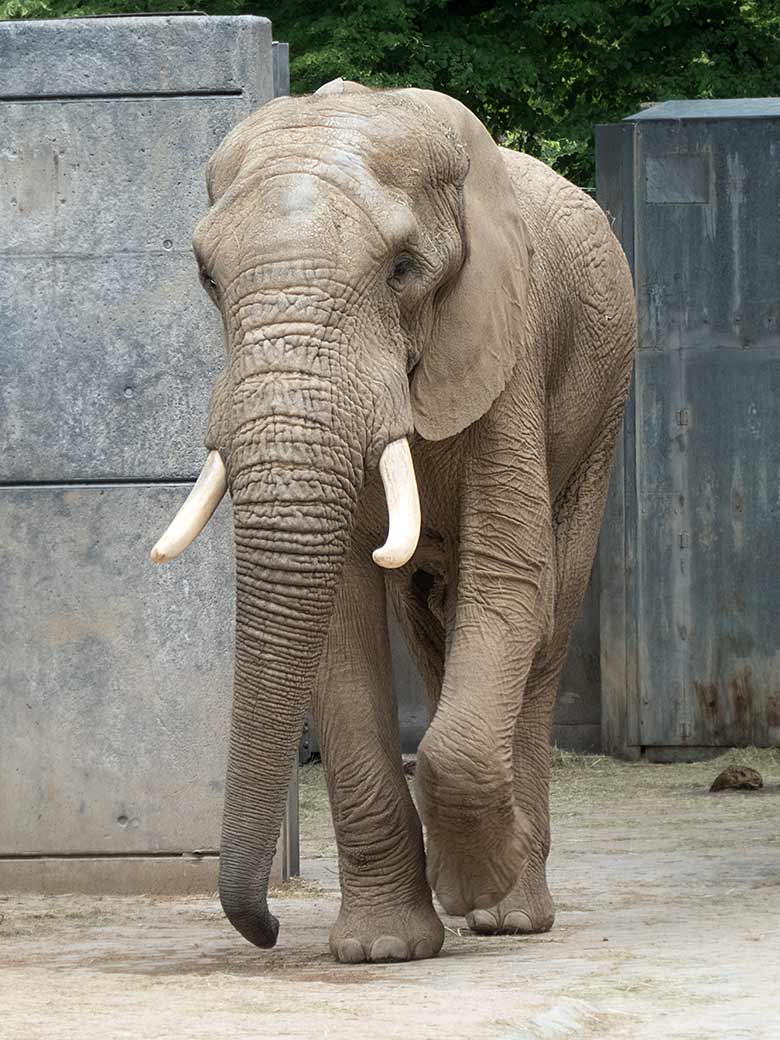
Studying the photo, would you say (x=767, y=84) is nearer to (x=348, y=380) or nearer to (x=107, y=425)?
(x=107, y=425)

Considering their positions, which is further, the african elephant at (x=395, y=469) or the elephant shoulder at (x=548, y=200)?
the elephant shoulder at (x=548, y=200)

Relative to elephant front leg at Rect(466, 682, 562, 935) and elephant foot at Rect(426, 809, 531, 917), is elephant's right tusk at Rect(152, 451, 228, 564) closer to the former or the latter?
elephant foot at Rect(426, 809, 531, 917)

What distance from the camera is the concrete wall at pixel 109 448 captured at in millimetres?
8516

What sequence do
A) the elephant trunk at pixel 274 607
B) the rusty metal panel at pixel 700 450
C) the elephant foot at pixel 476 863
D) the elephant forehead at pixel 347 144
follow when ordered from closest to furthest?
the elephant trunk at pixel 274 607 → the elephant forehead at pixel 347 144 → the elephant foot at pixel 476 863 → the rusty metal panel at pixel 700 450

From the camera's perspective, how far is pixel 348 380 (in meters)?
5.89

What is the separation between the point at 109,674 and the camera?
853cm

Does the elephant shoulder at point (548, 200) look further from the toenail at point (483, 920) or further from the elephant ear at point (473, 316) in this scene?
the toenail at point (483, 920)

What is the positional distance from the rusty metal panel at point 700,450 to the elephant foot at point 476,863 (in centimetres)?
611

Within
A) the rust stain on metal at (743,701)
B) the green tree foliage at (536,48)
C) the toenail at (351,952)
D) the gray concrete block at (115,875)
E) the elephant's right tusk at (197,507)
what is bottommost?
the toenail at (351,952)

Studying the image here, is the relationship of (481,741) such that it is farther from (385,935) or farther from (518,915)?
(518,915)

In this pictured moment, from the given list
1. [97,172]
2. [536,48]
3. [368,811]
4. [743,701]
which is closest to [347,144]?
[368,811]

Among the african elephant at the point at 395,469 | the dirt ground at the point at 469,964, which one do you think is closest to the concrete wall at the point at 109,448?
the dirt ground at the point at 469,964

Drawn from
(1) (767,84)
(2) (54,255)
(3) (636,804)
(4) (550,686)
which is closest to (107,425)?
(2) (54,255)

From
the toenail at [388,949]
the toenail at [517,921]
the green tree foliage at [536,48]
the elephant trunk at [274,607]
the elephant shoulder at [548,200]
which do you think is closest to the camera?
the elephant trunk at [274,607]
